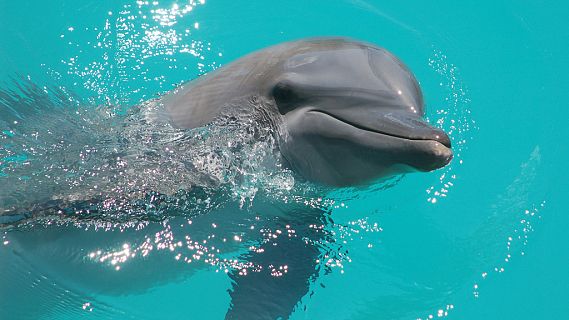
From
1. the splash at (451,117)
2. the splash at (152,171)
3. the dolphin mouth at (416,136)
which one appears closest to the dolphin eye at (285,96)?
the splash at (152,171)

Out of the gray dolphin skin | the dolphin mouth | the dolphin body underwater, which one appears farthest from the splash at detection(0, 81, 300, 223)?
the dolphin mouth

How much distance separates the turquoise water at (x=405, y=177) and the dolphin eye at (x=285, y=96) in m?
0.97

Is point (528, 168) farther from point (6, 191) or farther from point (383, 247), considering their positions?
point (6, 191)

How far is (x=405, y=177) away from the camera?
742 cm

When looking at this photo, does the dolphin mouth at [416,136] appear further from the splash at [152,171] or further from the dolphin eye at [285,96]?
the splash at [152,171]

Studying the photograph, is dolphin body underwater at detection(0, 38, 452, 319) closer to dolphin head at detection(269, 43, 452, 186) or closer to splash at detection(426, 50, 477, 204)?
dolphin head at detection(269, 43, 452, 186)

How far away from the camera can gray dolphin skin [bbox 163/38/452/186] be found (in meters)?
4.29

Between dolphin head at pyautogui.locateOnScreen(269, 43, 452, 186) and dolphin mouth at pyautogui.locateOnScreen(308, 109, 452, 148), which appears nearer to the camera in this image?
dolphin mouth at pyautogui.locateOnScreen(308, 109, 452, 148)

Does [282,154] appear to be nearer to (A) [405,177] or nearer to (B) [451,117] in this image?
(A) [405,177]

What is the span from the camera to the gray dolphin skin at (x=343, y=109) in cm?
429

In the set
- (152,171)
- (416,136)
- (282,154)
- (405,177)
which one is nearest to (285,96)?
(282,154)

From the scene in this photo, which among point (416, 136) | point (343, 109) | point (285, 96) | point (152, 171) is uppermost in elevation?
point (285, 96)

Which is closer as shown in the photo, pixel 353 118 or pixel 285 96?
→ pixel 353 118

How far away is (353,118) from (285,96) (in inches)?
27.5
